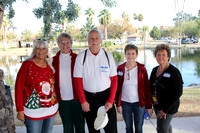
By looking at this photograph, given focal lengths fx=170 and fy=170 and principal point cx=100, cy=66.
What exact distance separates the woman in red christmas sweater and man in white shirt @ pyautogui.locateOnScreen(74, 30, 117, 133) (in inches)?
17.2

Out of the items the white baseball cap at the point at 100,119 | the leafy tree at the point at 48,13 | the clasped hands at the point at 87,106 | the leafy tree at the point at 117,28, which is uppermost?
the leafy tree at the point at 117,28

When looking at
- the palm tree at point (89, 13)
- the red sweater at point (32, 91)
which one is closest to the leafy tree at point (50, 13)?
the red sweater at point (32, 91)

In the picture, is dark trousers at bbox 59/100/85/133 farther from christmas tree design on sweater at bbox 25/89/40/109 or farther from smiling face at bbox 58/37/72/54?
smiling face at bbox 58/37/72/54

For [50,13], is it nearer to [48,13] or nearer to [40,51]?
[48,13]

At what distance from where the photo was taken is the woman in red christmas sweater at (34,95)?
2.33m

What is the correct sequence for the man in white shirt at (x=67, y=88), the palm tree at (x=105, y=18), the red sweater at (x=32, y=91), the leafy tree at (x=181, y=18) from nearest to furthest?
1. the red sweater at (x=32, y=91)
2. the man in white shirt at (x=67, y=88)
3. the leafy tree at (x=181, y=18)
4. the palm tree at (x=105, y=18)

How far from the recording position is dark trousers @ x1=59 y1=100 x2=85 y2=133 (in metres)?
2.71

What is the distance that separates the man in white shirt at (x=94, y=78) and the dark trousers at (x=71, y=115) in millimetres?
191

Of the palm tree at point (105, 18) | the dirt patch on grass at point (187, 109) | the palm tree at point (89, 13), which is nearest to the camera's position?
the dirt patch on grass at point (187, 109)

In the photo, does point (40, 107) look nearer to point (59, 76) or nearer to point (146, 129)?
point (59, 76)

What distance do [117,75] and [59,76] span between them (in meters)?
0.94

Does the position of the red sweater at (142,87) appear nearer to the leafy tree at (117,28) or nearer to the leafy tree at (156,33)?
the leafy tree at (117,28)

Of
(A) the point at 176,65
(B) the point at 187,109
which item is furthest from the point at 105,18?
(B) the point at 187,109

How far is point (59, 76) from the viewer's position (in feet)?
8.66
